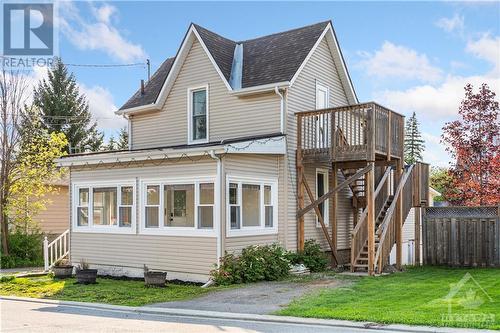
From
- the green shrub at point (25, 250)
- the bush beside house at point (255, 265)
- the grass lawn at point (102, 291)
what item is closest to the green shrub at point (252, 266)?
the bush beside house at point (255, 265)

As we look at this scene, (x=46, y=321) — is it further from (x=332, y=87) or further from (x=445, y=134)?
(x=445, y=134)

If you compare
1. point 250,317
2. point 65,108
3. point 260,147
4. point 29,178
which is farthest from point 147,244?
point 65,108

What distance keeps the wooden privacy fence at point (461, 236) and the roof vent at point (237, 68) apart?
800 centimetres

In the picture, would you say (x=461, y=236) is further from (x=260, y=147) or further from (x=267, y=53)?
(x=267, y=53)

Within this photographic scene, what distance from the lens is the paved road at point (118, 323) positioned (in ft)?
30.4

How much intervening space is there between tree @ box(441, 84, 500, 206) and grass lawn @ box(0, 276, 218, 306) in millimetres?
13848

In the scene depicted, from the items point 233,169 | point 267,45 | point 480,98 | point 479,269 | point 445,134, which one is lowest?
point 479,269

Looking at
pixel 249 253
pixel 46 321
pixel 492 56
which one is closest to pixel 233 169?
pixel 249 253

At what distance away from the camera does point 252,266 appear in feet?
50.3

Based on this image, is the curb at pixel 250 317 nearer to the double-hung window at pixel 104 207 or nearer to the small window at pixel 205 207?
the small window at pixel 205 207

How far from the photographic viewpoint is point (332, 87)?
68.1 feet

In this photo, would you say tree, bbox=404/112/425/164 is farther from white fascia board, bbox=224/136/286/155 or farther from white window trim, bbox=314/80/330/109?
white fascia board, bbox=224/136/286/155

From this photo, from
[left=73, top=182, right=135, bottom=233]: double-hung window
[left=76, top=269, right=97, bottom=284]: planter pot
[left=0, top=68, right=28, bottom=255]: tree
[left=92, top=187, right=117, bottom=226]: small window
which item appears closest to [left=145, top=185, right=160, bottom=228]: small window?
[left=73, top=182, right=135, bottom=233]: double-hung window

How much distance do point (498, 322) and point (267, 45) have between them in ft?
45.4
